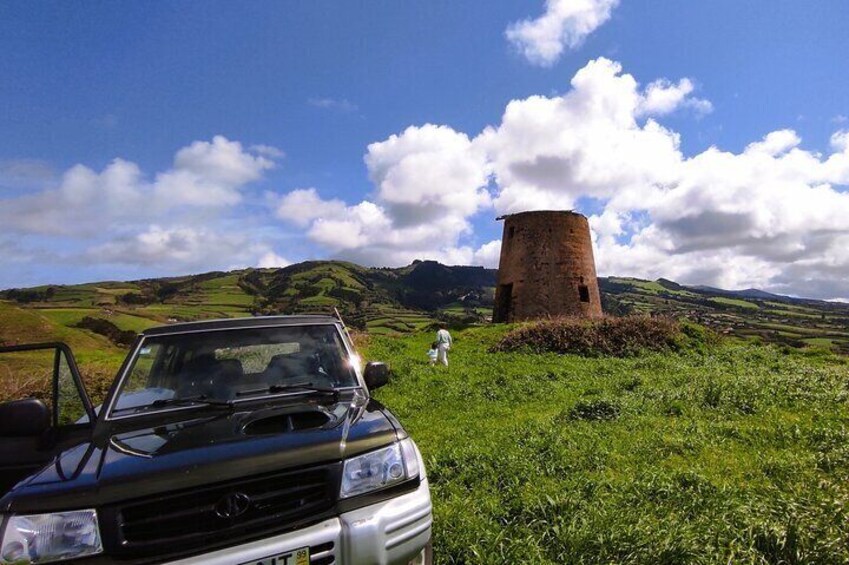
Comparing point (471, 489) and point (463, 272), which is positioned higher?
point (463, 272)

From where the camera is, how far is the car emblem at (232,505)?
2.47m

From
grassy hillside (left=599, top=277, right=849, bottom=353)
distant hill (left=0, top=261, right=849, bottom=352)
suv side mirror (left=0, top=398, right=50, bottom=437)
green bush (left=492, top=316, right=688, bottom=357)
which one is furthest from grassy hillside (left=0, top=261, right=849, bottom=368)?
suv side mirror (left=0, top=398, right=50, bottom=437)

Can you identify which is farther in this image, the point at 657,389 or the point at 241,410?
the point at 657,389

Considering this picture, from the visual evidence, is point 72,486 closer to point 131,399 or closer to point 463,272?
point 131,399

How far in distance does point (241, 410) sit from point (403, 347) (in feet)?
58.7

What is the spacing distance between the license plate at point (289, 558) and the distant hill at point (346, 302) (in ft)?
69.2

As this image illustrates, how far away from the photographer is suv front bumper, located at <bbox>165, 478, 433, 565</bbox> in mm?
2359

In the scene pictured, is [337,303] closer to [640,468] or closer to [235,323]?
[640,468]

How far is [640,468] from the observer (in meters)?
5.51

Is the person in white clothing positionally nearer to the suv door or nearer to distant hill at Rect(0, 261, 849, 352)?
distant hill at Rect(0, 261, 849, 352)

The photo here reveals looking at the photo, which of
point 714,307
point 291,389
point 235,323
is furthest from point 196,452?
point 714,307

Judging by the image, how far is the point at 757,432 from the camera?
6.54 metres

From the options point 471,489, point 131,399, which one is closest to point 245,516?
point 131,399

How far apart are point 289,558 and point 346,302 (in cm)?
9124
